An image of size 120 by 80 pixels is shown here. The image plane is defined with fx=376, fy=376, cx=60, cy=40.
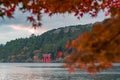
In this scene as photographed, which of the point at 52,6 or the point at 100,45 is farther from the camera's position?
the point at 52,6

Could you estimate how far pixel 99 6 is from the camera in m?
11.2

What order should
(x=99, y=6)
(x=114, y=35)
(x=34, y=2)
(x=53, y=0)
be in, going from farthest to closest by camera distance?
(x=99, y=6) < (x=34, y=2) < (x=53, y=0) < (x=114, y=35)

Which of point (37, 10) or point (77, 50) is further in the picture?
point (37, 10)

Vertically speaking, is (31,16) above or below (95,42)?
above

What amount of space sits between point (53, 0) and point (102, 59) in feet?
13.4

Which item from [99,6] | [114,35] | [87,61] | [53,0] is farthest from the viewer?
[99,6]

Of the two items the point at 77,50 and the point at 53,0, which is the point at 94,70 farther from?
the point at 53,0

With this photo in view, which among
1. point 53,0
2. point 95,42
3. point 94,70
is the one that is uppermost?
point 53,0

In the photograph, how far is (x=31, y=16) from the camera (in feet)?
33.7

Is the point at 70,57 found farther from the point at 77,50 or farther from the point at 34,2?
the point at 34,2

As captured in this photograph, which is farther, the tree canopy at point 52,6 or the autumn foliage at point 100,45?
the tree canopy at point 52,6

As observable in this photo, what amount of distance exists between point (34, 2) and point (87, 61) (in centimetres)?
583

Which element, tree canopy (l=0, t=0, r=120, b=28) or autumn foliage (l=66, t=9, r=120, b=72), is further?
tree canopy (l=0, t=0, r=120, b=28)

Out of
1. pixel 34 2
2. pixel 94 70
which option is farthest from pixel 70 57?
pixel 34 2
